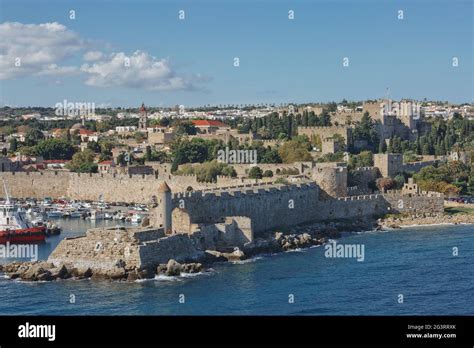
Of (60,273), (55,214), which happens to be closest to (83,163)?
(55,214)

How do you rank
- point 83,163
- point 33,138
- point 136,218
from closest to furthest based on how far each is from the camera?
point 136,218 → point 83,163 → point 33,138

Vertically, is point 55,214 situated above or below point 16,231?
below

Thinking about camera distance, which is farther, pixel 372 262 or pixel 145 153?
pixel 145 153

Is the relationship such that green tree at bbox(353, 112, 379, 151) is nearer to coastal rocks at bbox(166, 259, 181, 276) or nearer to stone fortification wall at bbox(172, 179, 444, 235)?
stone fortification wall at bbox(172, 179, 444, 235)

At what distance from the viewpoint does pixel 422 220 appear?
27.9 meters

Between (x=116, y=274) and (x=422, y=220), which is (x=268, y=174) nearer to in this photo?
(x=422, y=220)

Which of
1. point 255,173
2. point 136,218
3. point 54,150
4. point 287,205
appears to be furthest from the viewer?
point 54,150

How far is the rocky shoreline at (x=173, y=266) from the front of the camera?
1834 cm

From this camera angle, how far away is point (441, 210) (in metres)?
28.9

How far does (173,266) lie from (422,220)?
37.8ft

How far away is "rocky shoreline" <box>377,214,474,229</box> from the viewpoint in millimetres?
27572

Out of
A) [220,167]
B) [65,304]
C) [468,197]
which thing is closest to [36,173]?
[220,167]

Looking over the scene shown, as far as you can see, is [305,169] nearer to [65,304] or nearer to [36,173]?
[36,173]
